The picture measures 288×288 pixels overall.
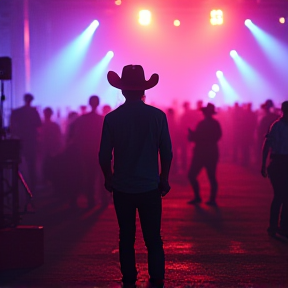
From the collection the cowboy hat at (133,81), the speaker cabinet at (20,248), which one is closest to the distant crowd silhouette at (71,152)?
the speaker cabinet at (20,248)

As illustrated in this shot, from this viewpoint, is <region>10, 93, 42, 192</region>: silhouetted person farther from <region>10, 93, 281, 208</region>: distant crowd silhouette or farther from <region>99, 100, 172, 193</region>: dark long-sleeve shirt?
<region>99, 100, 172, 193</region>: dark long-sleeve shirt

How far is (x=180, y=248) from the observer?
25.4 feet

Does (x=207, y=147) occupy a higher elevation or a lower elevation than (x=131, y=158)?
lower

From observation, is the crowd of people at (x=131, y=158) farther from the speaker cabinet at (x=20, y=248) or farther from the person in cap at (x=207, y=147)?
the speaker cabinet at (x=20, y=248)

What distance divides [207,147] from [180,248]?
14.5ft

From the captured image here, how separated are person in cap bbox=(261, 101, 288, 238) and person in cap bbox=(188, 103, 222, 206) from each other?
331 centimetres

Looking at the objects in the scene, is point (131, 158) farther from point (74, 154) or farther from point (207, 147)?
point (207, 147)

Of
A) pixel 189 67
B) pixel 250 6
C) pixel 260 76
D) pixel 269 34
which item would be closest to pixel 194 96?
pixel 189 67

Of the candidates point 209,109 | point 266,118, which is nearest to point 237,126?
point 266,118

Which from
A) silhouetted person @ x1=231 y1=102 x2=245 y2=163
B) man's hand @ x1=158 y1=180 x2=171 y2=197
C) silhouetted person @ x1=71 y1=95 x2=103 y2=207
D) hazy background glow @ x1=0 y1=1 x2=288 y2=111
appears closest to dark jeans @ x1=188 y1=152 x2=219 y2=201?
silhouetted person @ x1=71 y1=95 x2=103 y2=207

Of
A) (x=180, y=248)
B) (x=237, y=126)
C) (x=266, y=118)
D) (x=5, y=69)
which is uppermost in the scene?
(x=5, y=69)

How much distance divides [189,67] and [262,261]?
106 ft

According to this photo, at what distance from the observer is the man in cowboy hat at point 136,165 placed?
5.29 metres

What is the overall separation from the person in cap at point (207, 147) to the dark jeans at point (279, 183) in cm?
331
